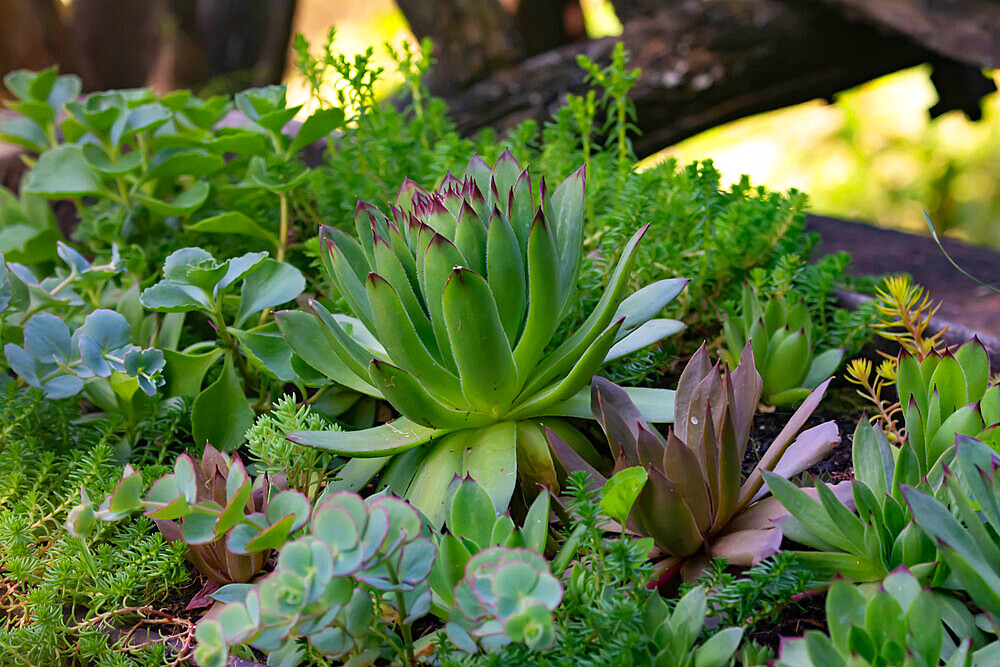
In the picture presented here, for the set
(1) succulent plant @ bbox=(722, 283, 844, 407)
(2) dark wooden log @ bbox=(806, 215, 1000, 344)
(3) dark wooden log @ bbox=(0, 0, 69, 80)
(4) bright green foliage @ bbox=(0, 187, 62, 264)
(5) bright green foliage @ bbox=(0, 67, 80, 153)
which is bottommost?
(2) dark wooden log @ bbox=(806, 215, 1000, 344)

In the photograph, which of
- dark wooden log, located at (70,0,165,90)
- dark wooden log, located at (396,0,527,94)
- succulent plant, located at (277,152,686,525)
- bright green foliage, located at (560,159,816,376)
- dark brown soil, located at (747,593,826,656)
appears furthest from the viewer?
dark wooden log, located at (70,0,165,90)

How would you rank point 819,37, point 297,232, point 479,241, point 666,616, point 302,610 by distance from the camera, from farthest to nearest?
point 819,37, point 297,232, point 479,241, point 666,616, point 302,610

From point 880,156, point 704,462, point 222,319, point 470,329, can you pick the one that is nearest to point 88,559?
point 222,319

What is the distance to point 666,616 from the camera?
811 millimetres

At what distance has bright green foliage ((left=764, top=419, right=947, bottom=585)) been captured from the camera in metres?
0.86

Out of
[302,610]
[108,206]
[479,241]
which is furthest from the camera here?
[108,206]

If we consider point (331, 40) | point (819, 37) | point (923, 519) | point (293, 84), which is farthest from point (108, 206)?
point (293, 84)

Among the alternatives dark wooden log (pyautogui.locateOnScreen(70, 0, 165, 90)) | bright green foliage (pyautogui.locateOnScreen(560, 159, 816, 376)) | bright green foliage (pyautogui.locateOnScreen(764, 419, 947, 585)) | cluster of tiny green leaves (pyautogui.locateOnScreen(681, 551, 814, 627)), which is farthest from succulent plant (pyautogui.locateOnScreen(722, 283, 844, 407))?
dark wooden log (pyautogui.locateOnScreen(70, 0, 165, 90))

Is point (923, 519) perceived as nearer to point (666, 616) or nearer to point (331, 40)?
point (666, 616)

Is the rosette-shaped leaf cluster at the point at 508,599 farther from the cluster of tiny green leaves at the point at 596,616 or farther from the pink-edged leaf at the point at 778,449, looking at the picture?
the pink-edged leaf at the point at 778,449

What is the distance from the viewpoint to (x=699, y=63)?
2887 millimetres

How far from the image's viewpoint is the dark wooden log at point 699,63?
2865mm

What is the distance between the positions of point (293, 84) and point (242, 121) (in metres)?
5.21

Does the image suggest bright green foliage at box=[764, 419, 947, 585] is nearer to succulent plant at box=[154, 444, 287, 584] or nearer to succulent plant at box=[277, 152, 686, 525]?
succulent plant at box=[277, 152, 686, 525]
